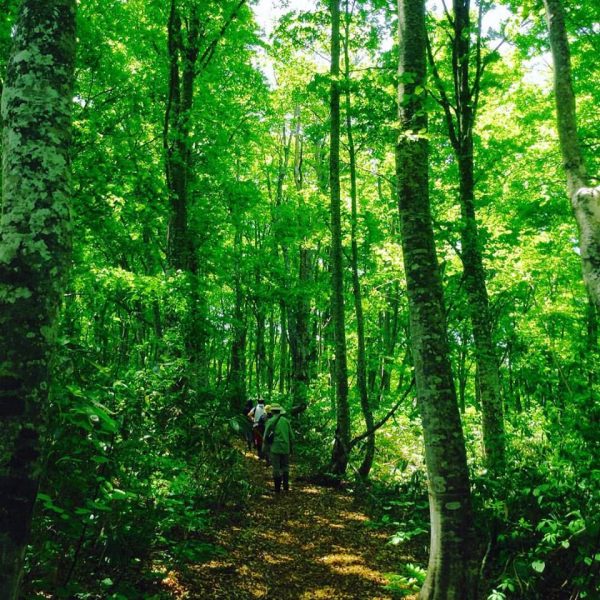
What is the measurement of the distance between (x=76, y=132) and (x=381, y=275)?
9.30 meters

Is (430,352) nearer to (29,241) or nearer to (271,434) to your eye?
(29,241)

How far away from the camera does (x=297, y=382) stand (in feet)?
61.1

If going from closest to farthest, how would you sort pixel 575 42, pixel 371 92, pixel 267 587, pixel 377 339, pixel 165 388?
pixel 267 587
pixel 165 388
pixel 371 92
pixel 575 42
pixel 377 339

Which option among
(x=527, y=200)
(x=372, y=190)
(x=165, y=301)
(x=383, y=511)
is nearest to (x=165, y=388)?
(x=165, y=301)

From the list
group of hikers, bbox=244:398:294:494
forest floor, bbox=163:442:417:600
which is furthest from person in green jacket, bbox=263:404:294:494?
forest floor, bbox=163:442:417:600

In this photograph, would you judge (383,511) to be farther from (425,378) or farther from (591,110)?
(591,110)

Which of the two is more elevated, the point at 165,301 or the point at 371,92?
the point at 371,92

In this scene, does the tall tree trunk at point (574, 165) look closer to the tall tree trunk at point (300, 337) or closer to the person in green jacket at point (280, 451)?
the person in green jacket at point (280, 451)

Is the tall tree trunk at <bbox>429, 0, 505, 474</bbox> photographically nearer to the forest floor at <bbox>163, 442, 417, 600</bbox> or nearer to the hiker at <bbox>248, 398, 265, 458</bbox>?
the forest floor at <bbox>163, 442, 417, 600</bbox>

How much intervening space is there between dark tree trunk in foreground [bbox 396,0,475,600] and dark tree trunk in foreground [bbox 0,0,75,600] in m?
3.34

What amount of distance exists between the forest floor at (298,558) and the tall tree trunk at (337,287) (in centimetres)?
200

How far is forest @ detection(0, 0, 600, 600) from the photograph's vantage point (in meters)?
2.76

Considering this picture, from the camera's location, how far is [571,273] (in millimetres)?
14867

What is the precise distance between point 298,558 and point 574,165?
690cm
